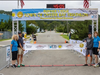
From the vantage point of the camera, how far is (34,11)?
11188mm

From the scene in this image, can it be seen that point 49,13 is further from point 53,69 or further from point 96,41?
point 53,69

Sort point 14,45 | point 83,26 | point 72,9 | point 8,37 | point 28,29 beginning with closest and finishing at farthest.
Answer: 1. point 14,45
2. point 72,9
3. point 83,26
4. point 8,37
5. point 28,29

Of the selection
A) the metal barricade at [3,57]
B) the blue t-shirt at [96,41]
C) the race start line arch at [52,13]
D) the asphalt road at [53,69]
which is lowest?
the asphalt road at [53,69]

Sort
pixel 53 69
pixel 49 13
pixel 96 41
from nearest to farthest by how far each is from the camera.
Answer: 1. pixel 53 69
2. pixel 96 41
3. pixel 49 13

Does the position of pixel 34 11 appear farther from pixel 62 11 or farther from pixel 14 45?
pixel 14 45

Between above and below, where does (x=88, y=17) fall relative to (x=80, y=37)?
above

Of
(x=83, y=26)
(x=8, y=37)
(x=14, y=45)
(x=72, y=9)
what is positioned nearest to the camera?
(x=14, y=45)

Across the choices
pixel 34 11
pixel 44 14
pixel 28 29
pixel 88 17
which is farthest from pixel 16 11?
pixel 28 29

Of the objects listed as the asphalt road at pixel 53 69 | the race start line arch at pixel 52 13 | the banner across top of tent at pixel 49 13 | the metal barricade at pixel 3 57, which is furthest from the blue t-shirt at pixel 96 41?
the metal barricade at pixel 3 57

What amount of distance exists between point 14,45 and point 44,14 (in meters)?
4.33

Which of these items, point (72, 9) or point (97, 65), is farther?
point (72, 9)

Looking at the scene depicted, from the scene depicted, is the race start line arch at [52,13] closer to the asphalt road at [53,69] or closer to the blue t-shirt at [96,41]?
the asphalt road at [53,69]

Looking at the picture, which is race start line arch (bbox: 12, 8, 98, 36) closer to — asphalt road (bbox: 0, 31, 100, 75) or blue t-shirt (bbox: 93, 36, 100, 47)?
asphalt road (bbox: 0, 31, 100, 75)

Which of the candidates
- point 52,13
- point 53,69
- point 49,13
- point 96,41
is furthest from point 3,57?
point 52,13
